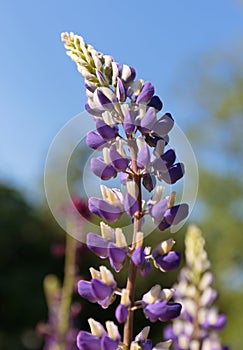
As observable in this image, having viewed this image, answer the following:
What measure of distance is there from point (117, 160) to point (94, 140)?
0.08 m

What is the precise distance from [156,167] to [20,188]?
1703 cm

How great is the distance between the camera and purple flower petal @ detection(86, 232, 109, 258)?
140 centimetres

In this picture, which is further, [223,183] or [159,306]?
[223,183]

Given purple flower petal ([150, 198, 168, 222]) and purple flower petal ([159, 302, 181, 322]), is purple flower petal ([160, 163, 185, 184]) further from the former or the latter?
purple flower petal ([159, 302, 181, 322])

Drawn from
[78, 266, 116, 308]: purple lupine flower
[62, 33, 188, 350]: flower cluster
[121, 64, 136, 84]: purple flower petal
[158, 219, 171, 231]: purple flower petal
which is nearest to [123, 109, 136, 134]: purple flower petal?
[62, 33, 188, 350]: flower cluster

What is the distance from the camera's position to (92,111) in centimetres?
145

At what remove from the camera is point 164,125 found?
140 cm

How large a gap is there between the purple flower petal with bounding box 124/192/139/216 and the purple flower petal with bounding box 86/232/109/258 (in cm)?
9

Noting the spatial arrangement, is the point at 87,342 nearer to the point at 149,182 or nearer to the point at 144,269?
the point at 144,269

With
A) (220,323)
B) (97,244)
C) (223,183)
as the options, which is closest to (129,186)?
(97,244)

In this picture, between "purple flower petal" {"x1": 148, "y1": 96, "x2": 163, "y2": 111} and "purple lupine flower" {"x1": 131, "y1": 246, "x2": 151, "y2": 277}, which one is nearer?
"purple lupine flower" {"x1": 131, "y1": 246, "x2": 151, "y2": 277}

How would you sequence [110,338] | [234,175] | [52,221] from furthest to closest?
1. [234,175]
2. [52,221]
3. [110,338]

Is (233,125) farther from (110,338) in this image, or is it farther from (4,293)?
(110,338)

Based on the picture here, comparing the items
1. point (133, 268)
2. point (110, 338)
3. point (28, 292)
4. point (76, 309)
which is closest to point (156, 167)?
point (133, 268)
